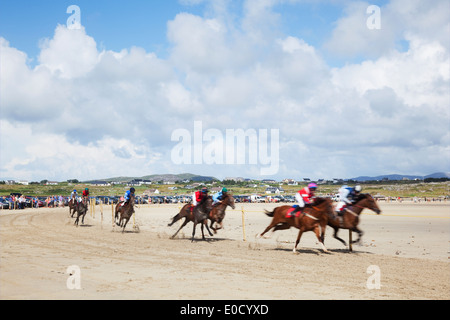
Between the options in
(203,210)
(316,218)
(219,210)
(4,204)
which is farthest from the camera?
(4,204)

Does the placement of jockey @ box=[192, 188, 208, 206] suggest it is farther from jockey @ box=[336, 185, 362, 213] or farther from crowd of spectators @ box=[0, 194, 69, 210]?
crowd of spectators @ box=[0, 194, 69, 210]

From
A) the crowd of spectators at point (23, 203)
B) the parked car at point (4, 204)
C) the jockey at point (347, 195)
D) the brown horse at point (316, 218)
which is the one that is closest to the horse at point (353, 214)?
the jockey at point (347, 195)

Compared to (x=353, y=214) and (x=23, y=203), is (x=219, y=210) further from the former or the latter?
(x=23, y=203)

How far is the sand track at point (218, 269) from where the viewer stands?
8.49 meters

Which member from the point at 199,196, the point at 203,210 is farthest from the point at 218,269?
the point at 199,196

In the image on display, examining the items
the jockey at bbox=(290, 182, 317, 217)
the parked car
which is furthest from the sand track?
the parked car

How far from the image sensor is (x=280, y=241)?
19484mm

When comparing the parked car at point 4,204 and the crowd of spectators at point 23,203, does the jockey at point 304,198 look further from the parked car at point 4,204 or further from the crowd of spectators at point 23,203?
the parked car at point 4,204

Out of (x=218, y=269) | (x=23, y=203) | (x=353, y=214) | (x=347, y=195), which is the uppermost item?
(x=347, y=195)

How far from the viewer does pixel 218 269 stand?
11.7 meters
